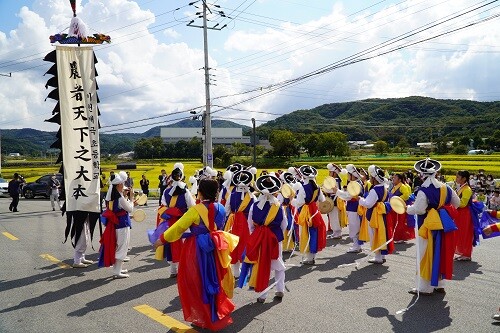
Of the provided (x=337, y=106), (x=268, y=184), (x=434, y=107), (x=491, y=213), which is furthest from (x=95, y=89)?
(x=337, y=106)

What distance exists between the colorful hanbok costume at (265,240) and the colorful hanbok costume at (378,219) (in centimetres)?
279

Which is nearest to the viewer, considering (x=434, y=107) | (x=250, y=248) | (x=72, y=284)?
(x=250, y=248)

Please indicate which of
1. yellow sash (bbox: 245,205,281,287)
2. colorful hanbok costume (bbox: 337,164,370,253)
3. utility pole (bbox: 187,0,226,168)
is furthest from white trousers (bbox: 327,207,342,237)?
utility pole (bbox: 187,0,226,168)

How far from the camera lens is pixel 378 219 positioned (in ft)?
27.6

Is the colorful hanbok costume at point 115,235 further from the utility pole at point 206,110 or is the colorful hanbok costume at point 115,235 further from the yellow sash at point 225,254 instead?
the utility pole at point 206,110

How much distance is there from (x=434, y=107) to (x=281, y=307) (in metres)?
116

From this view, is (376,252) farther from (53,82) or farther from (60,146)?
(53,82)

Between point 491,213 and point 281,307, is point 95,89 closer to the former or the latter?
point 281,307

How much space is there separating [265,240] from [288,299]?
0.98m

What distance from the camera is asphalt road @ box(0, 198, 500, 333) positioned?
526cm

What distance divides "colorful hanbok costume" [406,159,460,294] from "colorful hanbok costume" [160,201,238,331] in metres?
3.09

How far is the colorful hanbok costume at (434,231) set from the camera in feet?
20.7

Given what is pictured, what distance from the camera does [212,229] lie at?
5.19 meters

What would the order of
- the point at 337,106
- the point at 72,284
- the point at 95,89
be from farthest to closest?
the point at 337,106
the point at 95,89
the point at 72,284
